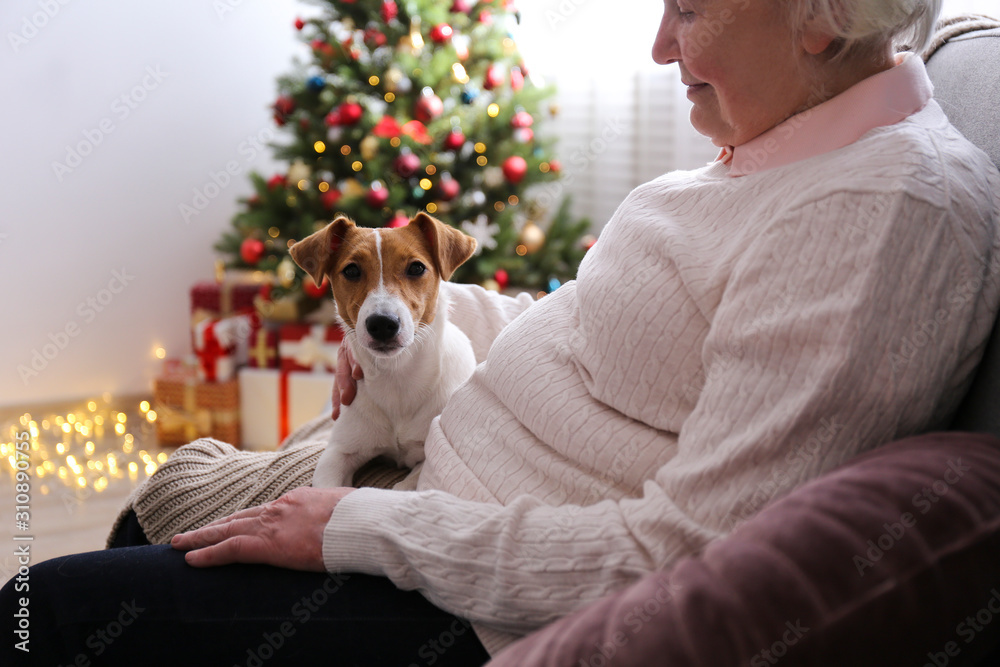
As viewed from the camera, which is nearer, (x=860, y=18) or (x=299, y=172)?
(x=860, y=18)

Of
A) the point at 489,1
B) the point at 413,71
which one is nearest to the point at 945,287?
the point at 413,71

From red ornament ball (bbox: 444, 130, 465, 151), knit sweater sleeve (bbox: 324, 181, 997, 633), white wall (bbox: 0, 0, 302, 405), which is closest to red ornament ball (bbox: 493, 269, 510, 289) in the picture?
red ornament ball (bbox: 444, 130, 465, 151)

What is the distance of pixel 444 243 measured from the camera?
1.37 m

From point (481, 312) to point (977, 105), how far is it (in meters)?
0.91

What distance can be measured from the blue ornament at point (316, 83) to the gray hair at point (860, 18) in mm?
2165

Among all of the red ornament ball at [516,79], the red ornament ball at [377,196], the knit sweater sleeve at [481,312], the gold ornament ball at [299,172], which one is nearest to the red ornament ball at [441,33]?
the red ornament ball at [516,79]

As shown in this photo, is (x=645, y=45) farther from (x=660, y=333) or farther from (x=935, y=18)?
(x=660, y=333)

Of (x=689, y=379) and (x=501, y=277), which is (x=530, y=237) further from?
(x=689, y=379)

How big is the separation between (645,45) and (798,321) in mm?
2729

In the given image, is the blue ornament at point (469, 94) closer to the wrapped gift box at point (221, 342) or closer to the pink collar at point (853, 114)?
the wrapped gift box at point (221, 342)

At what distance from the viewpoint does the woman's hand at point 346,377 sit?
4.37ft

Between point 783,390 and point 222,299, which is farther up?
point 783,390

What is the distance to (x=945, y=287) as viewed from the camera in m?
0.73

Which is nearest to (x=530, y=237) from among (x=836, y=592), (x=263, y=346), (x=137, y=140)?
(x=263, y=346)
